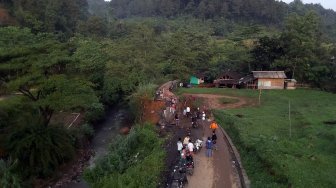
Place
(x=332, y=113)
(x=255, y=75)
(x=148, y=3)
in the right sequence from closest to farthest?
(x=332, y=113) → (x=255, y=75) → (x=148, y=3)

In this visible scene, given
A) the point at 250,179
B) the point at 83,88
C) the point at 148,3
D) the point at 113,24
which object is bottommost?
the point at 250,179

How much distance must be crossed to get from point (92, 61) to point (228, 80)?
17.1 meters

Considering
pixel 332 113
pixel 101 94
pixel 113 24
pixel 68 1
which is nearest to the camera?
pixel 332 113

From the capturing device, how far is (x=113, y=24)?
87.2 m

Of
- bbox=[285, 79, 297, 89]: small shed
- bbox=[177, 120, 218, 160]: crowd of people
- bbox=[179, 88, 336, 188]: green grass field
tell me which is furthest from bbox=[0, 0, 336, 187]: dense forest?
bbox=[179, 88, 336, 188]: green grass field

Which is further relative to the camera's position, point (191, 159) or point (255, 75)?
point (255, 75)

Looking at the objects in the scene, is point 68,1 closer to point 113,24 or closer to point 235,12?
point 113,24

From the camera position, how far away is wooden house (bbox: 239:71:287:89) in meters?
49.3

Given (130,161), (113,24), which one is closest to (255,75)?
(130,161)

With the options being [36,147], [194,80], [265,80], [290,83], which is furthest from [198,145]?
[194,80]

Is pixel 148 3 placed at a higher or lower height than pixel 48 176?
higher

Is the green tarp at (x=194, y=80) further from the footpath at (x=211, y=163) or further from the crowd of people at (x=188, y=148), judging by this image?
the crowd of people at (x=188, y=148)

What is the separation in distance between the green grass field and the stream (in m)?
9.65

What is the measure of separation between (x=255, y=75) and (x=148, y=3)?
90.1 meters
